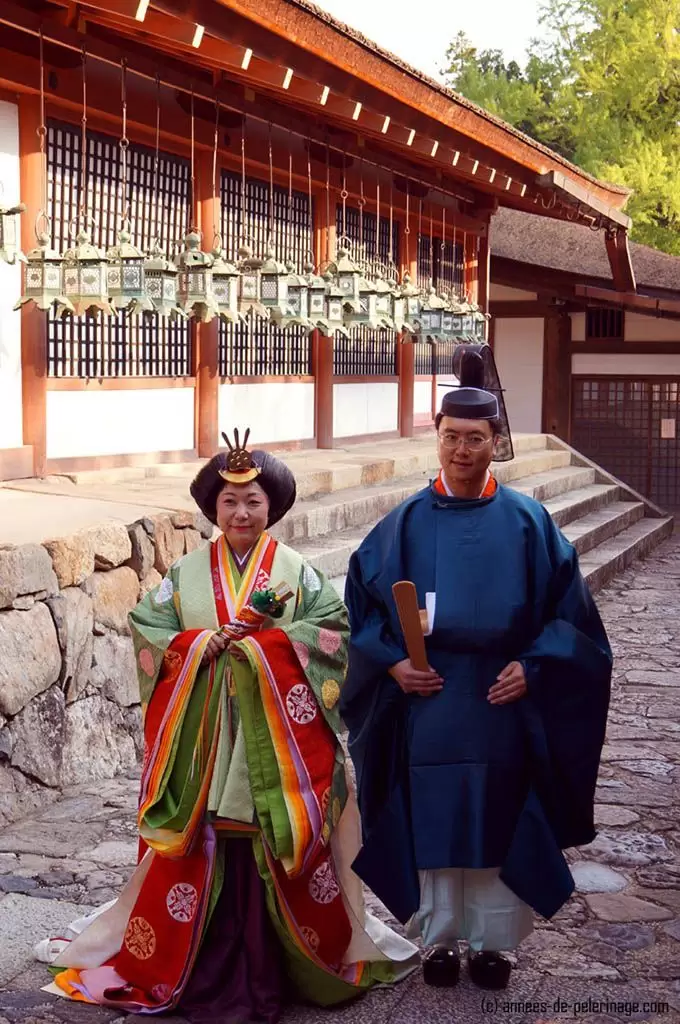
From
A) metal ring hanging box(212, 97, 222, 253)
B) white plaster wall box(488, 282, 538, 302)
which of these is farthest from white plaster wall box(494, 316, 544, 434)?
metal ring hanging box(212, 97, 222, 253)

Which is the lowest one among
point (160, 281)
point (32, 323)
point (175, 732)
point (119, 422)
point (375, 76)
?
point (175, 732)

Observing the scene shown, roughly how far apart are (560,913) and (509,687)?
1.23 meters

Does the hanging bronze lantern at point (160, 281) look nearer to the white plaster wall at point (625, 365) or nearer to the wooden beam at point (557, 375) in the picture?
the wooden beam at point (557, 375)

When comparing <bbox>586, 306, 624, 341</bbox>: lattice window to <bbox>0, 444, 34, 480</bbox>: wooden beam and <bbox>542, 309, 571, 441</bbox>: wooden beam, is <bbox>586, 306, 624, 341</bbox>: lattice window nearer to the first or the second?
<bbox>542, 309, 571, 441</bbox>: wooden beam

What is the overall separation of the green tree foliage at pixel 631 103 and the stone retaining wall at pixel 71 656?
1736 cm

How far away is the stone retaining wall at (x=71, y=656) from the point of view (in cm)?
548

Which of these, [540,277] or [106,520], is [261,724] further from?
[540,277]

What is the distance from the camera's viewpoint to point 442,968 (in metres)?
3.82

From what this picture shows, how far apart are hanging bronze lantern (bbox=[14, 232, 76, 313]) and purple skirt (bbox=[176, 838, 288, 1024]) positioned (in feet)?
14.7

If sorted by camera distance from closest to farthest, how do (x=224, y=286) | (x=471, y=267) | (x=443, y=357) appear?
(x=224, y=286) → (x=443, y=357) → (x=471, y=267)

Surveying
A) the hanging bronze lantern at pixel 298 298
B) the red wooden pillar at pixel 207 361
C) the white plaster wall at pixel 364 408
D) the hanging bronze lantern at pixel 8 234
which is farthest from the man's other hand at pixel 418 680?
the white plaster wall at pixel 364 408

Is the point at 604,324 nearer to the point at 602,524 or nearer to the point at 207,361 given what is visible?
the point at 602,524

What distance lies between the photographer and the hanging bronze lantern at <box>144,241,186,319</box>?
25.7 feet

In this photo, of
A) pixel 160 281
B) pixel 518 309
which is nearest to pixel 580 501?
pixel 518 309
